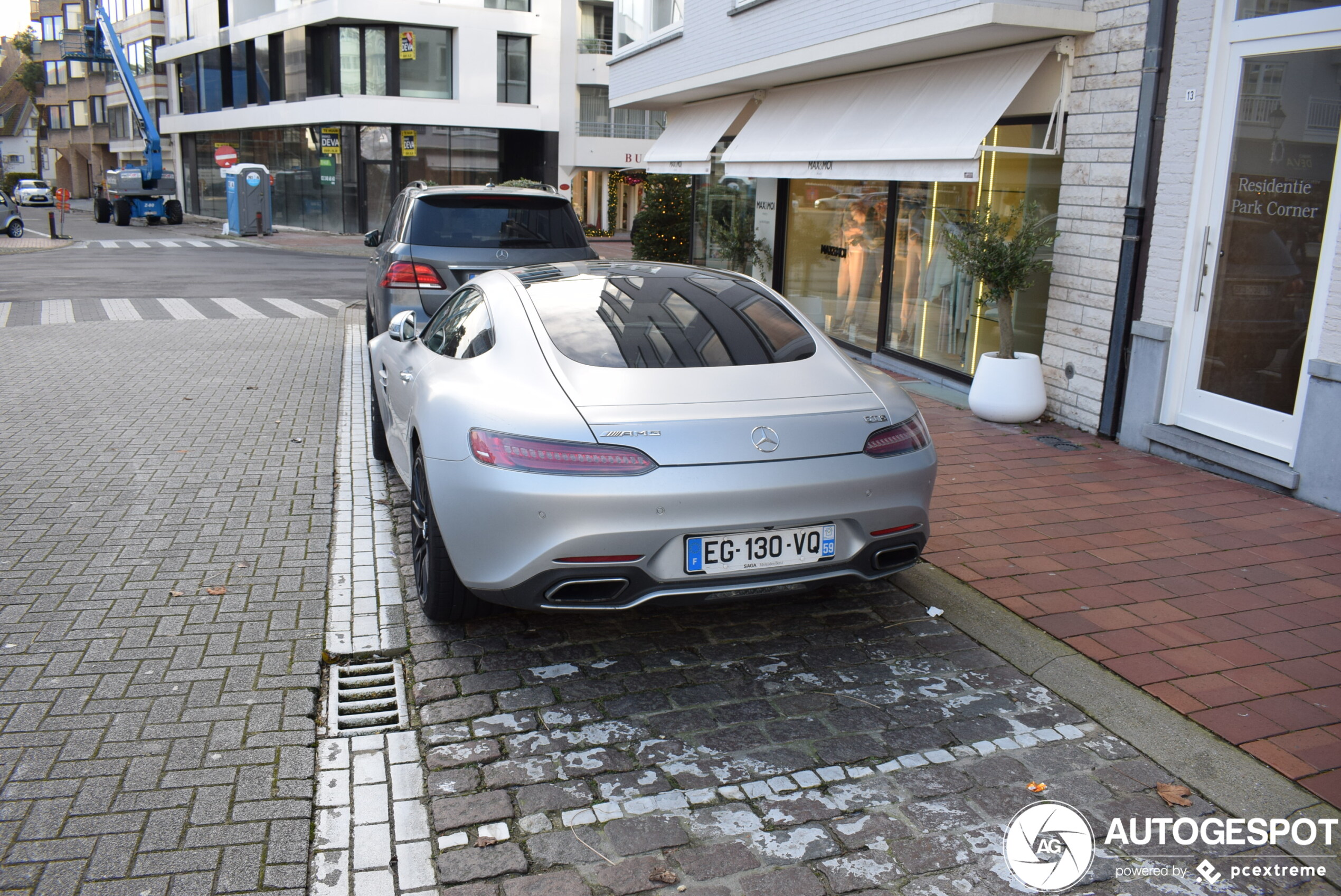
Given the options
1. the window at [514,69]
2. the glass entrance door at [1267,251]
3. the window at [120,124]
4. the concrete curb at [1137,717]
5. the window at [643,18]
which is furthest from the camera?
the window at [120,124]

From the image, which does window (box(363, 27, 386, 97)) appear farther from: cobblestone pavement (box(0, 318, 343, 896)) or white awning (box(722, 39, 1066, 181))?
cobblestone pavement (box(0, 318, 343, 896))

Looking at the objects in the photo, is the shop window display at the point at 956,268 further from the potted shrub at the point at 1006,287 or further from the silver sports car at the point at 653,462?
the silver sports car at the point at 653,462

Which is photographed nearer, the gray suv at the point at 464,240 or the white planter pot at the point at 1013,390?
the white planter pot at the point at 1013,390

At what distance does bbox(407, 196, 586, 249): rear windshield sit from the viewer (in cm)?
914

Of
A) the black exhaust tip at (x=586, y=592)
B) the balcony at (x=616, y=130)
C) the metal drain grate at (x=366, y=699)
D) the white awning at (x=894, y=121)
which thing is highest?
the balcony at (x=616, y=130)

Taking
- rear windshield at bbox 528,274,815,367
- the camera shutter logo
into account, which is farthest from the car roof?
the camera shutter logo

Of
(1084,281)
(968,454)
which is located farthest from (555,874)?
(1084,281)

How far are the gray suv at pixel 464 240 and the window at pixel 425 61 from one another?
31288 millimetres

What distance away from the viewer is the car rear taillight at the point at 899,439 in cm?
416

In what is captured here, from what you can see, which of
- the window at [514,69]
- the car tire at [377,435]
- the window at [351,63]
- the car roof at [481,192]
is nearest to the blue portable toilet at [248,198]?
the window at [351,63]

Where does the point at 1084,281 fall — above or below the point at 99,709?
above

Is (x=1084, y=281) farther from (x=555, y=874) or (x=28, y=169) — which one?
(x=28, y=169)

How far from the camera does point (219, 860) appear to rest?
Answer: 299 cm

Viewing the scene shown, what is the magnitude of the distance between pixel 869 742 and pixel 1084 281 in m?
5.68
